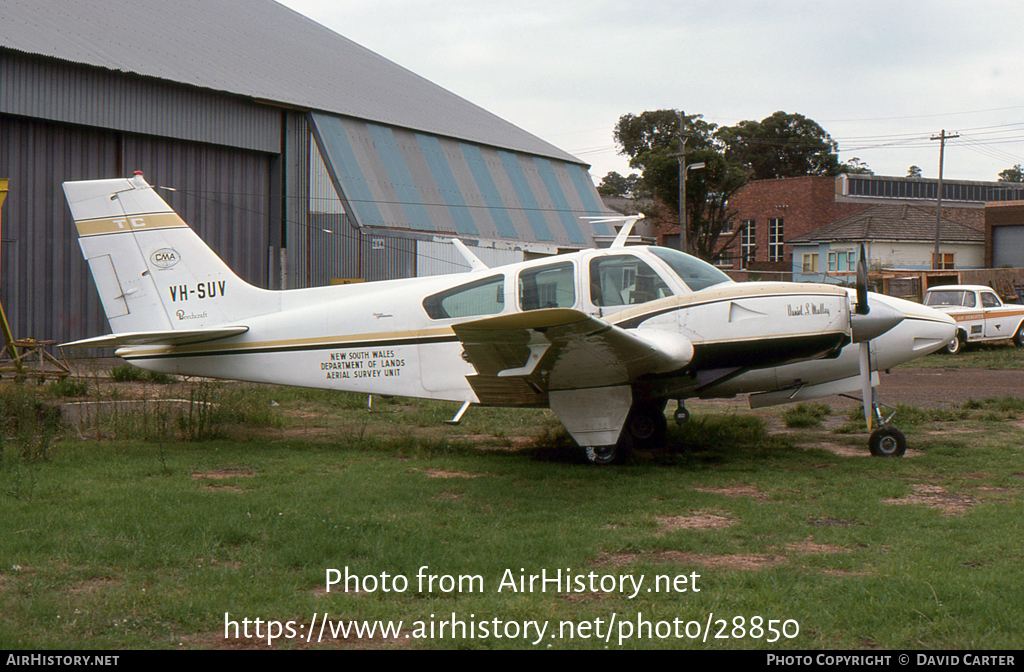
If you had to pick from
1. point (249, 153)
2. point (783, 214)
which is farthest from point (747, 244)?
point (249, 153)

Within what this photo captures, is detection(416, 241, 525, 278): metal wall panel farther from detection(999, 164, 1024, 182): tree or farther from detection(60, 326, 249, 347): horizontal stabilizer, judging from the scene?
detection(999, 164, 1024, 182): tree

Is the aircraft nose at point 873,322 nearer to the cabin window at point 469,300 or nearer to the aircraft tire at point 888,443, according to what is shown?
the aircraft tire at point 888,443

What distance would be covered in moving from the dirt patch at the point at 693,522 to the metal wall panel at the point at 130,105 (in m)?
15.5

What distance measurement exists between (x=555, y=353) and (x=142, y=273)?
5.52 meters

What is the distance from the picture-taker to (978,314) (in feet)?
78.2

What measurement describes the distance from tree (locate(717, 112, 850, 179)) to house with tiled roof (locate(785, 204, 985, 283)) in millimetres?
24678

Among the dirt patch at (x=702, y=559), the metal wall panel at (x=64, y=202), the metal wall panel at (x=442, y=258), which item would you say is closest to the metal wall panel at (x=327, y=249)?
the metal wall panel at (x=442, y=258)

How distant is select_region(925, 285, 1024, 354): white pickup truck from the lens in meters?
23.8

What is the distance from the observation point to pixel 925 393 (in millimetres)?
15203

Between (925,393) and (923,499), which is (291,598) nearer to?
(923,499)

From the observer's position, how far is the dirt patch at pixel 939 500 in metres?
6.70

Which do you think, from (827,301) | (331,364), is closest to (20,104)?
(331,364)

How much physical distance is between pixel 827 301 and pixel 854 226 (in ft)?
143

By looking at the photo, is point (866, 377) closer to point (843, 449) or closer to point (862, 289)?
point (862, 289)
